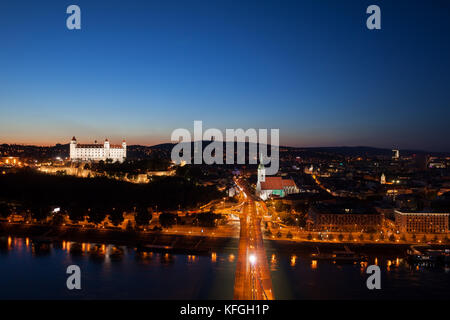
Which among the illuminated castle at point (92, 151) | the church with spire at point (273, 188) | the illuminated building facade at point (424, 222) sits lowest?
the illuminated building facade at point (424, 222)

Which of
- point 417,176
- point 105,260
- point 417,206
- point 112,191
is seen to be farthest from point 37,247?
point 417,176

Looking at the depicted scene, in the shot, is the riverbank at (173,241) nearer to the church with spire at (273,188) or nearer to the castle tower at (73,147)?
the church with spire at (273,188)

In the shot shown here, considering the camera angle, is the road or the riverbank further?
the riverbank

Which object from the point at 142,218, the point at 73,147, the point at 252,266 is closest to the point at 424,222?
the point at 252,266

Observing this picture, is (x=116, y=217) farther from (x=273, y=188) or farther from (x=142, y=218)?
(x=273, y=188)

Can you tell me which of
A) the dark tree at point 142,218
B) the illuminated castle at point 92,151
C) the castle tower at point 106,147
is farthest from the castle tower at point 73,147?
the dark tree at point 142,218

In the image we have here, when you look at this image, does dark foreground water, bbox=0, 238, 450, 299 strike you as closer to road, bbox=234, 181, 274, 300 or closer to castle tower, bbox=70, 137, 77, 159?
road, bbox=234, 181, 274, 300

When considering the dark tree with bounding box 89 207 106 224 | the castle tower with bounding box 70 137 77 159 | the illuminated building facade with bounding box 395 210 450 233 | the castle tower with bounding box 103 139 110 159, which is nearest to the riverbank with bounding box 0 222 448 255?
the dark tree with bounding box 89 207 106 224
